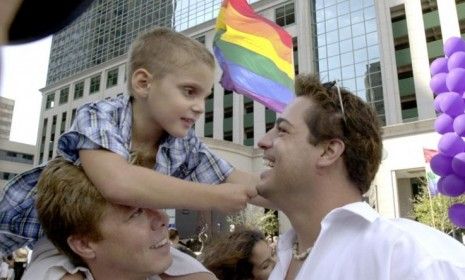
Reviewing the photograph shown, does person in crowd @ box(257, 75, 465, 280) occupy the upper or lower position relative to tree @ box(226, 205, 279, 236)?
lower

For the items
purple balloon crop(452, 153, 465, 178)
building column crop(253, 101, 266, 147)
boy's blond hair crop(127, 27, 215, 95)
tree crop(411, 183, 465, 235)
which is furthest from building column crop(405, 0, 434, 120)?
boy's blond hair crop(127, 27, 215, 95)

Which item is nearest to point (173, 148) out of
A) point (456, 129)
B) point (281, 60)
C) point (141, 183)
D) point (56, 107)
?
point (141, 183)

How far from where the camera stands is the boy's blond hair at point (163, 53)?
1.90 m

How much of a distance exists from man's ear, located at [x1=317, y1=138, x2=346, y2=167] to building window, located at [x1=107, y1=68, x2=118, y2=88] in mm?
44600

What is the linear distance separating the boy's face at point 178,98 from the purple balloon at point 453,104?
5.94 meters

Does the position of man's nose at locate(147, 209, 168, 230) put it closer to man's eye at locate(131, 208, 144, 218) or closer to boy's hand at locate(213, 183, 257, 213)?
man's eye at locate(131, 208, 144, 218)

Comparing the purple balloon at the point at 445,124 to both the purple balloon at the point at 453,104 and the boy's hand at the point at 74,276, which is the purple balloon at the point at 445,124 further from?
the boy's hand at the point at 74,276

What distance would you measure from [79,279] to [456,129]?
21.0 ft

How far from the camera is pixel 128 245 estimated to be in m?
1.73

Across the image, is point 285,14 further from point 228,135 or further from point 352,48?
point 228,135

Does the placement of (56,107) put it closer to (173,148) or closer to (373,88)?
(373,88)

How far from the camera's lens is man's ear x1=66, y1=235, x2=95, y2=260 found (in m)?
1.72

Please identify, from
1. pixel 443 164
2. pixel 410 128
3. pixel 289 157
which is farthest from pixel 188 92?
pixel 410 128

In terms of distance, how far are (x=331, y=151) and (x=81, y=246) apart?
1.18m
